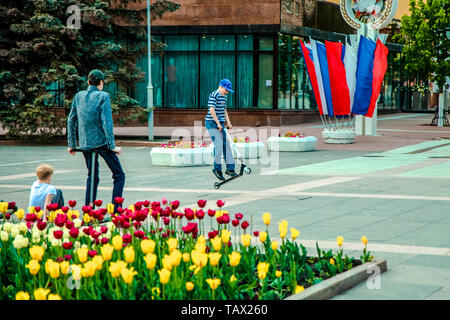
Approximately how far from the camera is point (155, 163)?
58.1 ft

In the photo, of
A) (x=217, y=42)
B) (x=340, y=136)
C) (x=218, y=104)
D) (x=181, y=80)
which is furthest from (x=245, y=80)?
(x=218, y=104)

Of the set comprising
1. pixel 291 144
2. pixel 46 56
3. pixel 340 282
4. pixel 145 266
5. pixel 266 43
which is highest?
pixel 266 43

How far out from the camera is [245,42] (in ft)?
121

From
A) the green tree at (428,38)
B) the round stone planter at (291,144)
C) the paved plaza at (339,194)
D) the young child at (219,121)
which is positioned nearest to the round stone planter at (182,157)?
the paved plaza at (339,194)

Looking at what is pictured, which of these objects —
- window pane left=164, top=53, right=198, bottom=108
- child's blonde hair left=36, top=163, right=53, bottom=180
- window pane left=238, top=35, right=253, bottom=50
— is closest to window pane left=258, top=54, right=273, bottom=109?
window pane left=238, top=35, right=253, bottom=50

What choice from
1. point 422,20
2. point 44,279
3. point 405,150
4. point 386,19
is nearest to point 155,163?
point 405,150

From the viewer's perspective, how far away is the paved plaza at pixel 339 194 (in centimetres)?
679

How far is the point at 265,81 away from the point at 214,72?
2.76 m

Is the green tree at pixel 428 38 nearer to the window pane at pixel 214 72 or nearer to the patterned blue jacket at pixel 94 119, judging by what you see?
the window pane at pixel 214 72

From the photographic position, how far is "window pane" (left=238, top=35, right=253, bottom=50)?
120 feet

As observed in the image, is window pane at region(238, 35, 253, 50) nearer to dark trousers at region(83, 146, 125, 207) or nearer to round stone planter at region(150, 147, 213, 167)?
round stone planter at region(150, 147, 213, 167)

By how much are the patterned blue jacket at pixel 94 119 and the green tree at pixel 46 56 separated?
1634cm

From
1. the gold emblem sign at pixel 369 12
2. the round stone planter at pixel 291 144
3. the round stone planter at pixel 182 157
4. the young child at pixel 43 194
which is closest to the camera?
the young child at pixel 43 194

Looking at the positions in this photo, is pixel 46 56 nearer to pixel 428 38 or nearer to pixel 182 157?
pixel 182 157
